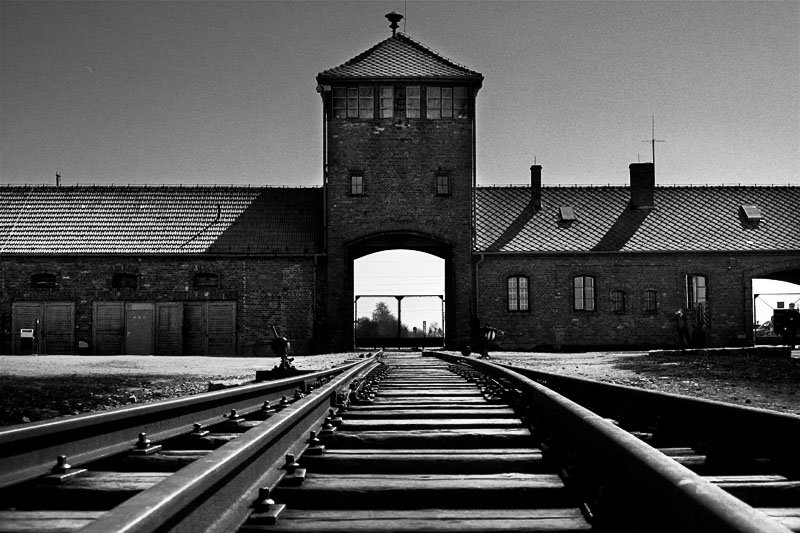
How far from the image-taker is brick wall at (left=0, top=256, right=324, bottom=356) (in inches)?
1152

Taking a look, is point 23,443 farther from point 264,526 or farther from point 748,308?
point 748,308


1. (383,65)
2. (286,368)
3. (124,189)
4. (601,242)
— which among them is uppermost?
(383,65)

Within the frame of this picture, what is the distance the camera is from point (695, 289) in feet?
102

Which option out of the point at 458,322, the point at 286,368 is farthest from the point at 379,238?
the point at 286,368

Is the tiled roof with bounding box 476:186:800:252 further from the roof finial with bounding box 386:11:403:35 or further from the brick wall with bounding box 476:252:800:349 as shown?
the roof finial with bounding box 386:11:403:35

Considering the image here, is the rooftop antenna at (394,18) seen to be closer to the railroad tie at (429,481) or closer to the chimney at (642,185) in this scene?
the chimney at (642,185)

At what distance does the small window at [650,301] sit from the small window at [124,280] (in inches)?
739

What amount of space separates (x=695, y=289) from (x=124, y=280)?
21208 millimetres

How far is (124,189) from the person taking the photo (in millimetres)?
33344

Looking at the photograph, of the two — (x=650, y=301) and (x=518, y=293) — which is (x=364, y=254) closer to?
(x=518, y=293)

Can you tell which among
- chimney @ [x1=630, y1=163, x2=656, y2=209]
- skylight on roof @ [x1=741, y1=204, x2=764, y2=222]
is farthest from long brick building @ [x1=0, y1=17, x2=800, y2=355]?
chimney @ [x1=630, y1=163, x2=656, y2=209]

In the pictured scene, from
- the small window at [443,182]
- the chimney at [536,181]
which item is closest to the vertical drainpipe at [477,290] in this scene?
the small window at [443,182]

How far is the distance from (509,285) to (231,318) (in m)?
10.2

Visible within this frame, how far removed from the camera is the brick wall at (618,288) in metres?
30.4
